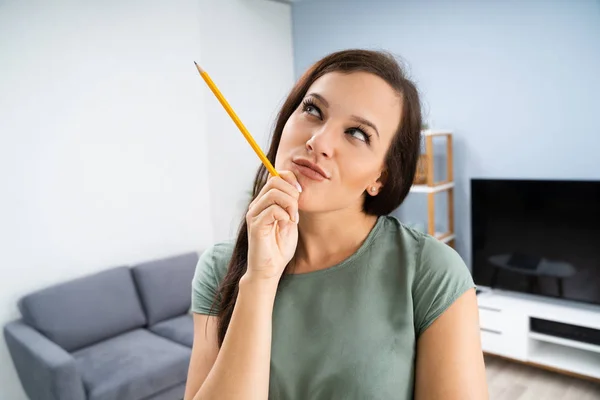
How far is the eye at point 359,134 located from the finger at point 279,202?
0.67ft

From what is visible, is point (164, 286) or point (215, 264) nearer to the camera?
point (215, 264)

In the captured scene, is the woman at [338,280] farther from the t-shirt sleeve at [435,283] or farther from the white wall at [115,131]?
the white wall at [115,131]

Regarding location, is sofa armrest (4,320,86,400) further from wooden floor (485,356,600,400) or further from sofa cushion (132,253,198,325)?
wooden floor (485,356,600,400)

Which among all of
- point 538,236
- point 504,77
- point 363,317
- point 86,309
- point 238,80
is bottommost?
point 86,309

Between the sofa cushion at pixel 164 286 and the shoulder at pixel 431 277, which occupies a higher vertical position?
the shoulder at pixel 431 277

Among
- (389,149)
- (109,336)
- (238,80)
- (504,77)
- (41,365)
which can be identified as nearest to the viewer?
(389,149)

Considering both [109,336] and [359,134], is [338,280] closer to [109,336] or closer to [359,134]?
[359,134]

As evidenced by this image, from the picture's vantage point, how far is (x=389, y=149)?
101cm

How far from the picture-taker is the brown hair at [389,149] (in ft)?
3.17

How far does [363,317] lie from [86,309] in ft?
7.45

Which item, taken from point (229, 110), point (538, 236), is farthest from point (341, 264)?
point (538, 236)

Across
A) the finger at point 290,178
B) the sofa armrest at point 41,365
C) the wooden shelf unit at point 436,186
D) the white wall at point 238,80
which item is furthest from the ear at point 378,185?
the white wall at point 238,80

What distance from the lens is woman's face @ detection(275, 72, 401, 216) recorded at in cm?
90

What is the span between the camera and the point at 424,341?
873mm
